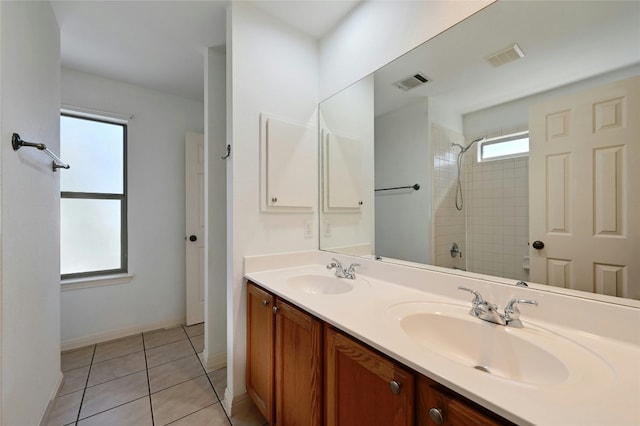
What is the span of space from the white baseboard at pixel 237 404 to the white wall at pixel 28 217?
3.00 feet

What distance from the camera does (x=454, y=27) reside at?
1.18m

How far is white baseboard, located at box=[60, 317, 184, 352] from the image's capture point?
2.25m

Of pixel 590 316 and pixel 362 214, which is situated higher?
pixel 362 214

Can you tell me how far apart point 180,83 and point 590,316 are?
3281 mm

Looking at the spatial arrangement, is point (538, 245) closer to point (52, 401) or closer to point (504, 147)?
point (504, 147)

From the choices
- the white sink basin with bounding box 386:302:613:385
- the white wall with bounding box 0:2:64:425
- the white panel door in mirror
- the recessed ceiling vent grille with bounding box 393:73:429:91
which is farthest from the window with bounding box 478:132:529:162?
the white wall with bounding box 0:2:64:425

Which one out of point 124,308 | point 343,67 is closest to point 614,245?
point 343,67

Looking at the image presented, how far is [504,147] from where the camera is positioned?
1.05 metres

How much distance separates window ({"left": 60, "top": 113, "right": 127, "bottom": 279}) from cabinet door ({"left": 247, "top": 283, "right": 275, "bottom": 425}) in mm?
1951

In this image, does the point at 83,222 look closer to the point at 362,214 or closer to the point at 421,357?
the point at 362,214

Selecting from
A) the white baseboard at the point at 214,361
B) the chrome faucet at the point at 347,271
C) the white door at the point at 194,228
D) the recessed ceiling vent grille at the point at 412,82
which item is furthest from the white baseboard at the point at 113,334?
the recessed ceiling vent grille at the point at 412,82

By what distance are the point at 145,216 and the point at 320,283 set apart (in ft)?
6.98

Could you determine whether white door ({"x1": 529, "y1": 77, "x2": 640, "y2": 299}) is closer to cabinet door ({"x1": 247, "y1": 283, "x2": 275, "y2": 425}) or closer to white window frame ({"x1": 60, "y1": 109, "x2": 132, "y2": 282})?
cabinet door ({"x1": 247, "y1": 283, "x2": 275, "y2": 425})

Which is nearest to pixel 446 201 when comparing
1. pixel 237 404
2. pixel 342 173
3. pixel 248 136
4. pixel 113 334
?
pixel 342 173
